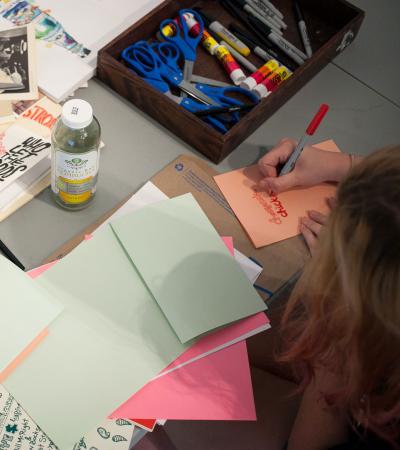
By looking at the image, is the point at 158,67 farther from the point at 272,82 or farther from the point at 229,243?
the point at 229,243

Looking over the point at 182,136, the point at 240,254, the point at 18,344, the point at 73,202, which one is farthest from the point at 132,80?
the point at 18,344

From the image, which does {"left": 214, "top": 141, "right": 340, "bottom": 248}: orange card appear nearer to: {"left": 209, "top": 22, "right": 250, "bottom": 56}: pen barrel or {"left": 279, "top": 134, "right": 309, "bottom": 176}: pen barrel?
{"left": 279, "top": 134, "right": 309, "bottom": 176}: pen barrel

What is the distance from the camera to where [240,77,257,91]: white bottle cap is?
3.41 ft

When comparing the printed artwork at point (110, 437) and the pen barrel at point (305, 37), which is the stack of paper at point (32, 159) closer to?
the printed artwork at point (110, 437)

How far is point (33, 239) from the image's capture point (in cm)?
87

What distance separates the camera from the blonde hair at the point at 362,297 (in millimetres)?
615

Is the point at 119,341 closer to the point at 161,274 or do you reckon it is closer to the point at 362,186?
the point at 161,274

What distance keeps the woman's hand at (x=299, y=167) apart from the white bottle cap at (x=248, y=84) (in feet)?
0.40

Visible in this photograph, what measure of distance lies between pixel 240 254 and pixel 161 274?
135 mm

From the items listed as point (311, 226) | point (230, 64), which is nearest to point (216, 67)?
point (230, 64)

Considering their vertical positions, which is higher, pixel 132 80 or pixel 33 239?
pixel 132 80

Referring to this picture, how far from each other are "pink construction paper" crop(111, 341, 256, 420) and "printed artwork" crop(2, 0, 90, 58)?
0.58 m

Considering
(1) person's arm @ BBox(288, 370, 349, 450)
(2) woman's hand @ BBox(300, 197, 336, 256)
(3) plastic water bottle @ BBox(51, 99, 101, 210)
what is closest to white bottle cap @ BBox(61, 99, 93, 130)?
(3) plastic water bottle @ BBox(51, 99, 101, 210)

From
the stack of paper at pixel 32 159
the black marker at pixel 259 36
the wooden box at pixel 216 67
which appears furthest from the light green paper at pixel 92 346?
the black marker at pixel 259 36
